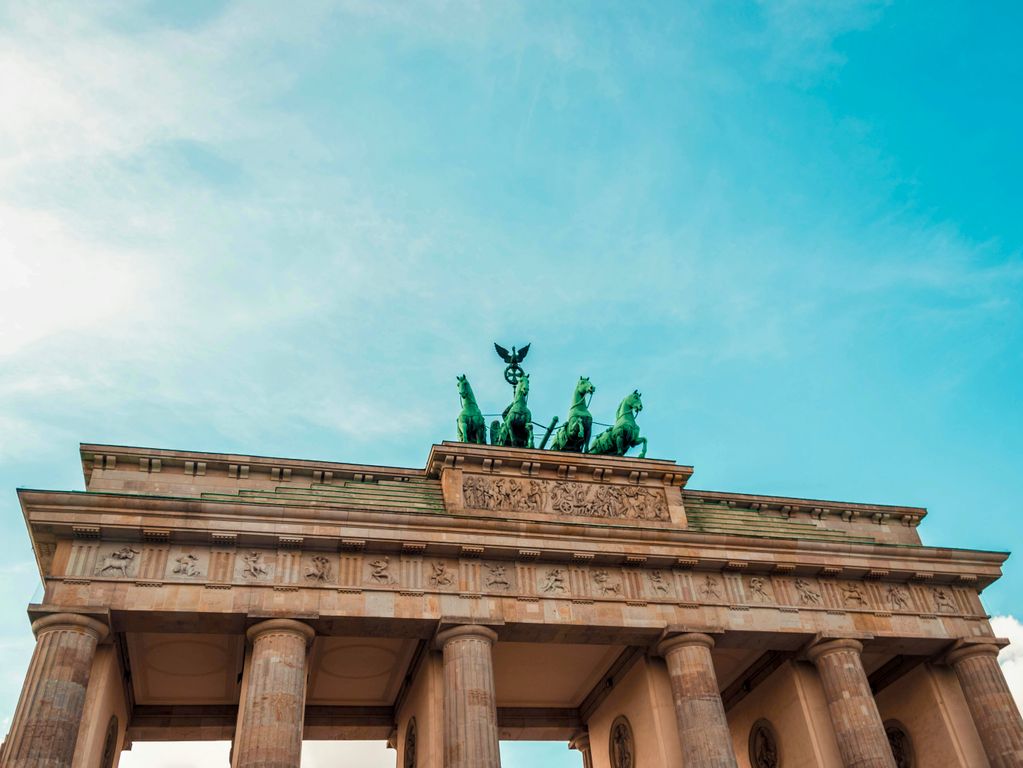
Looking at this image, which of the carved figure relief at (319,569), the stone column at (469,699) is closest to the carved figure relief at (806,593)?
the stone column at (469,699)

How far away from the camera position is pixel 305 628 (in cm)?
2206

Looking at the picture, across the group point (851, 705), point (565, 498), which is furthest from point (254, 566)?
point (851, 705)

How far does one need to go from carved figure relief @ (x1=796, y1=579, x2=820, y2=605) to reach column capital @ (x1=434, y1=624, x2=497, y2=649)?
9.44 meters

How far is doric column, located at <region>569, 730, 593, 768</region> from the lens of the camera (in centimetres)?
3022

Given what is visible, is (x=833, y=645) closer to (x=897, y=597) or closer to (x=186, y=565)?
(x=897, y=597)

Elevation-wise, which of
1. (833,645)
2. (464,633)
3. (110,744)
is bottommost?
(110,744)

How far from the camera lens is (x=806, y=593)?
2644cm

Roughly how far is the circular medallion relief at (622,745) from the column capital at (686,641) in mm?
3564

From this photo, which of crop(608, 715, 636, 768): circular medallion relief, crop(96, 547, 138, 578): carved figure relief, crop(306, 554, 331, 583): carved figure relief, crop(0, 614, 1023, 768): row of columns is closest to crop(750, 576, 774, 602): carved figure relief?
crop(0, 614, 1023, 768): row of columns

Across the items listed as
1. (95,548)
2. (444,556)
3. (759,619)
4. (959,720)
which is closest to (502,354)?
(444,556)

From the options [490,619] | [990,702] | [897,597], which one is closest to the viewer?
[490,619]

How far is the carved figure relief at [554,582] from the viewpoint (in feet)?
79.9

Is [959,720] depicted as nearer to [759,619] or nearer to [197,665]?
[759,619]

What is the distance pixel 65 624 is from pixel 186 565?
289 cm
